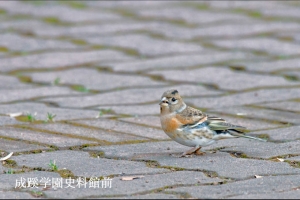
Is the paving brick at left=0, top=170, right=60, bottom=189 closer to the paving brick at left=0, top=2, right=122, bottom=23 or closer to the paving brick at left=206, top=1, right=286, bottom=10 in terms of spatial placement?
the paving brick at left=0, top=2, right=122, bottom=23

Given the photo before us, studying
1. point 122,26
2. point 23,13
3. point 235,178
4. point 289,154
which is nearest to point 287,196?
point 235,178

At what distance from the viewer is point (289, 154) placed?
502cm

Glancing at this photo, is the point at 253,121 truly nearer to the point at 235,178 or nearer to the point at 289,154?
the point at 289,154

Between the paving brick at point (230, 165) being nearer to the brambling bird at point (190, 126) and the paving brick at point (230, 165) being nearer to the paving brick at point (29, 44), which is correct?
the brambling bird at point (190, 126)

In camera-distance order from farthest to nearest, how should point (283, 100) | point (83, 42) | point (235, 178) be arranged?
point (83, 42), point (283, 100), point (235, 178)

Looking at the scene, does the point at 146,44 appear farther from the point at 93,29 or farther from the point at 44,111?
the point at 44,111

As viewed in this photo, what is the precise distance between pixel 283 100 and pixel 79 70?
7.89ft

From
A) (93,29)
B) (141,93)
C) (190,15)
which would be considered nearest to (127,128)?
(141,93)

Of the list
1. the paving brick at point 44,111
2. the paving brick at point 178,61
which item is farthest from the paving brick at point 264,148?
the paving brick at point 178,61

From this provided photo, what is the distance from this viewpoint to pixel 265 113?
249 inches

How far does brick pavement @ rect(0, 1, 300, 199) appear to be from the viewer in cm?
436

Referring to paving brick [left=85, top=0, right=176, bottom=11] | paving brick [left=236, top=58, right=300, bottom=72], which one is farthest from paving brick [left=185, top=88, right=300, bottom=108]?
paving brick [left=85, top=0, right=176, bottom=11]

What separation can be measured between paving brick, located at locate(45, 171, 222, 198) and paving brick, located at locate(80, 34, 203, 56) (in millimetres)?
4320

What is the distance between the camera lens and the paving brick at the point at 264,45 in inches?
342
